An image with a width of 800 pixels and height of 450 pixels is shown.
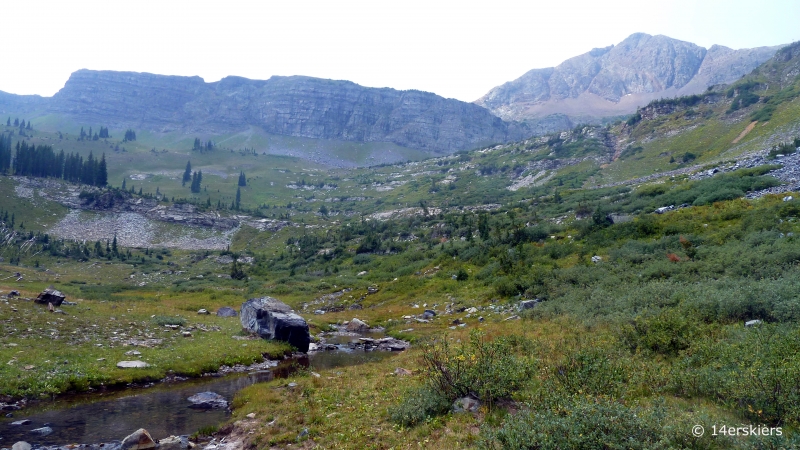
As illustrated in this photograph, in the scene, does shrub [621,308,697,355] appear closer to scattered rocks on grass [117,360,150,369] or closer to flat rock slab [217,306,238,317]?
scattered rocks on grass [117,360,150,369]

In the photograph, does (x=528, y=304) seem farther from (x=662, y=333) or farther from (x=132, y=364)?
(x=132, y=364)

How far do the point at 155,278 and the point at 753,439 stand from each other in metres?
74.1

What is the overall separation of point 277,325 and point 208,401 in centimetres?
1071

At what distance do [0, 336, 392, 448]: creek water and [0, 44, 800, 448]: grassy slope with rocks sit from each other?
1286 mm

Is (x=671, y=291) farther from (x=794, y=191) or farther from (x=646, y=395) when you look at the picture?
(x=794, y=191)

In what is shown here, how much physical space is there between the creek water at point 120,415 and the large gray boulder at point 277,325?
7091mm

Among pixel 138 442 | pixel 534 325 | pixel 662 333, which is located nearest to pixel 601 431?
pixel 662 333

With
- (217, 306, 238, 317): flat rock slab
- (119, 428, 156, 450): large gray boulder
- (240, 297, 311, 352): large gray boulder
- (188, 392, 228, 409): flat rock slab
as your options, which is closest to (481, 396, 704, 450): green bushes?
(119, 428, 156, 450): large gray boulder

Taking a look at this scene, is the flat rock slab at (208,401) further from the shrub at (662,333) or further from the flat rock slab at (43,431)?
the shrub at (662,333)

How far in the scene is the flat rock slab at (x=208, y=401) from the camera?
16.4m

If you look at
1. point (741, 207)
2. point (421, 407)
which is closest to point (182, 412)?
point (421, 407)

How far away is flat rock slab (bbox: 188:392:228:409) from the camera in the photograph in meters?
16.4

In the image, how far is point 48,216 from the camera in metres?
97.2

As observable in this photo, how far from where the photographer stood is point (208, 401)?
1681 cm
